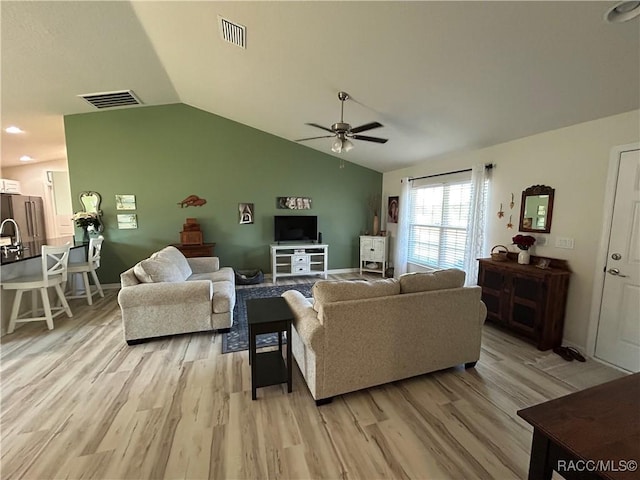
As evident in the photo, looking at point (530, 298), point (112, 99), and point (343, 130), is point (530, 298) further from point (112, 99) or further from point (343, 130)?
point (112, 99)

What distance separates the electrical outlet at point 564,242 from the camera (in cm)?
289

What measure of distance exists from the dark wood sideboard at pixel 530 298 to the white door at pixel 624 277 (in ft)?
1.10

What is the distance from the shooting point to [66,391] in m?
2.20

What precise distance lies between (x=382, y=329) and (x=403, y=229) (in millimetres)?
3900

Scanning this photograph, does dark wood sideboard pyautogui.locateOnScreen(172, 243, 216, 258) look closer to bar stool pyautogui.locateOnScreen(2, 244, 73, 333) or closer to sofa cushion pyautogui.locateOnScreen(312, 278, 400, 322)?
bar stool pyautogui.locateOnScreen(2, 244, 73, 333)

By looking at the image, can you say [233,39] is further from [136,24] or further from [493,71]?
[493,71]

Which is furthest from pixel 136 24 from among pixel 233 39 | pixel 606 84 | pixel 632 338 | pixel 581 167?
pixel 632 338

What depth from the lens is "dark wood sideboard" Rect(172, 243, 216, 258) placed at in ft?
16.0

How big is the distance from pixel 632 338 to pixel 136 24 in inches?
221

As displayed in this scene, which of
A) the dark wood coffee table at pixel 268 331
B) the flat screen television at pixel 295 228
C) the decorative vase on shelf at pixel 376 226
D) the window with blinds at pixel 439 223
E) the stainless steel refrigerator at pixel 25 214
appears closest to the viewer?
the dark wood coffee table at pixel 268 331

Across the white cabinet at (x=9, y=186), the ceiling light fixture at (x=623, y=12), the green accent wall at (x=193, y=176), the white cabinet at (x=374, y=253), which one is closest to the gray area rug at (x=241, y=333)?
the green accent wall at (x=193, y=176)

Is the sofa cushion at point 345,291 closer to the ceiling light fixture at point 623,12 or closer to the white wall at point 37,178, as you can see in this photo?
the ceiling light fixture at point 623,12

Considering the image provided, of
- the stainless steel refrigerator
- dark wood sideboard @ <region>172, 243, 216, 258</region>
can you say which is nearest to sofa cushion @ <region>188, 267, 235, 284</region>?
dark wood sideboard @ <region>172, 243, 216, 258</region>

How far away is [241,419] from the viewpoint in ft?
6.25
